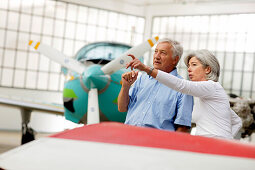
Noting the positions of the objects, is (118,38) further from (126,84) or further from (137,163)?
(137,163)

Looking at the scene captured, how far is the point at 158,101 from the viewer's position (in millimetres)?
2381

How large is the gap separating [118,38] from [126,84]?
64.0 feet

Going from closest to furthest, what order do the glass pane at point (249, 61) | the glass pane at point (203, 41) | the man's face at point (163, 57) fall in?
the man's face at point (163, 57) → the glass pane at point (249, 61) → the glass pane at point (203, 41)

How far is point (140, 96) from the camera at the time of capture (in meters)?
2.48

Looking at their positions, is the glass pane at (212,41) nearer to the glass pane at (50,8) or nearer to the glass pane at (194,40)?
the glass pane at (194,40)

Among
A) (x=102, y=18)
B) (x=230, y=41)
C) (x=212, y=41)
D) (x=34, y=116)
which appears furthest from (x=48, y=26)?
(x=230, y=41)

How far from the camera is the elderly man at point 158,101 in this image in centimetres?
233

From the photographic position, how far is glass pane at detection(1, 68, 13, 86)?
18.2 meters

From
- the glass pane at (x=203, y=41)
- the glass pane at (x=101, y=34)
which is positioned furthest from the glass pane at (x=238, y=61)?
the glass pane at (x=101, y=34)

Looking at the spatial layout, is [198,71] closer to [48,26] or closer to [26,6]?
[48,26]

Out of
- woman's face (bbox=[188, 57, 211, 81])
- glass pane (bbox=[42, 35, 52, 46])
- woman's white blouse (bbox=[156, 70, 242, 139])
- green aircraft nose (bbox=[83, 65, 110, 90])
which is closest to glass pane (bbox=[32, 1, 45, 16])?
glass pane (bbox=[42, 35, 52, 46])

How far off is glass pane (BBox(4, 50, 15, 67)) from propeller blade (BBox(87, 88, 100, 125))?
12475 mm

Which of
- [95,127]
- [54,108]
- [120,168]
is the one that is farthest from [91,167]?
[54,108]

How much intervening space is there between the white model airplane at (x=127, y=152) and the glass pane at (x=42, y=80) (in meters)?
18.9
